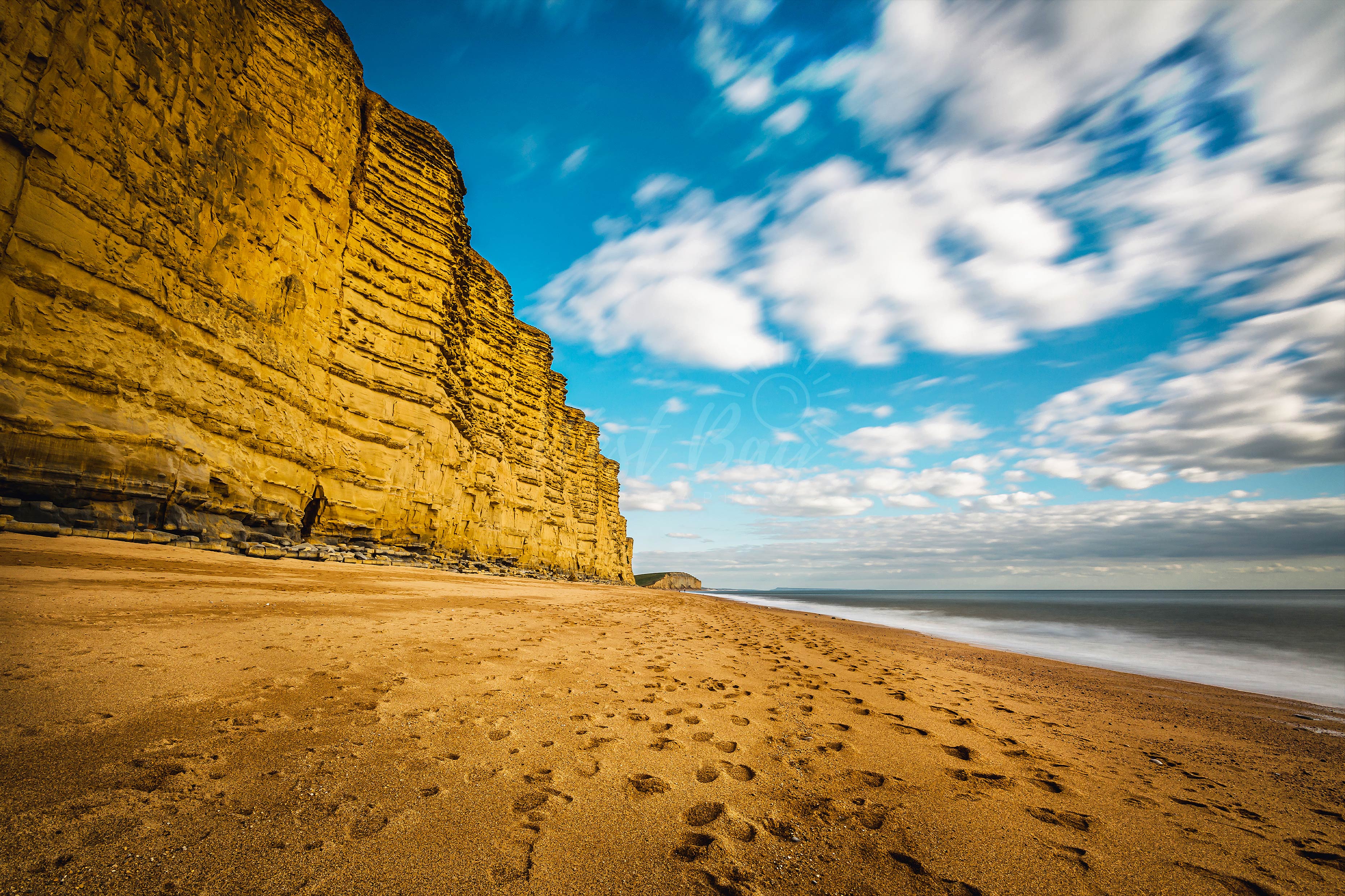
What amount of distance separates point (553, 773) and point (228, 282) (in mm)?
15511

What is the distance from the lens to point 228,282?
12.1 meters

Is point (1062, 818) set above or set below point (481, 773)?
below

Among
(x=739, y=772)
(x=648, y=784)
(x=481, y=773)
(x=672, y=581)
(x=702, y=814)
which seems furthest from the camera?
(x=672, y=581)

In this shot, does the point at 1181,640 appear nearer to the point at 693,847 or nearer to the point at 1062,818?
the point at 1062,818

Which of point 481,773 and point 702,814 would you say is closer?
point 702,814

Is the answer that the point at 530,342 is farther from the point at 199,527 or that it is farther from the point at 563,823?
the point at 563,823

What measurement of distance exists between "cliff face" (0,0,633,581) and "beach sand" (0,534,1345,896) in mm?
4273

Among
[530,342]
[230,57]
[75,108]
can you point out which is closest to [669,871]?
[75,108]

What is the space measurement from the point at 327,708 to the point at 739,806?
2.94m

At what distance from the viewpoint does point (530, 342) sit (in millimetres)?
31859

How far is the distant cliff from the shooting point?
8944cm

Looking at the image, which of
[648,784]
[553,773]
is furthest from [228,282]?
[648,784]

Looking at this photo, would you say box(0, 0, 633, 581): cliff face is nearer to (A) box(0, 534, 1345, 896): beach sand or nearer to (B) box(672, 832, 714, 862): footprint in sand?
(A) box(0, 534, 1345, 896): beach sand

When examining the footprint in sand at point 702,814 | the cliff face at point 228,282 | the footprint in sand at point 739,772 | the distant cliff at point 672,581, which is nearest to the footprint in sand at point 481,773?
the footprint in sand at point 702,814
